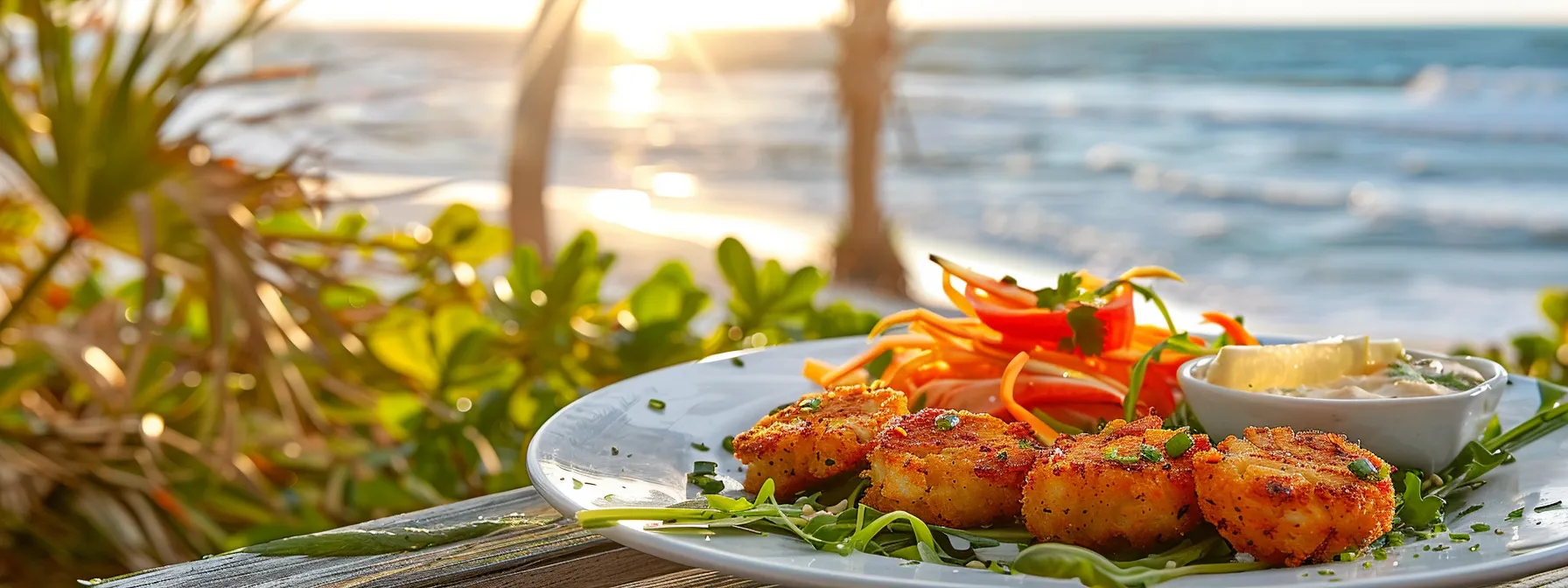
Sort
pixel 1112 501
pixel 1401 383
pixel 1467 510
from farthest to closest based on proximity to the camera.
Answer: pixel 1401 383
pixel 1467 510
pixel 1112 501

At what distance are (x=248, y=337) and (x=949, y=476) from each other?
1811 mm

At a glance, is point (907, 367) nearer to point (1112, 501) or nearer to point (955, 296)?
point (955, 296)

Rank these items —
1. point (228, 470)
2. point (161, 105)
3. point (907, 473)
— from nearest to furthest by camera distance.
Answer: point (907, 473) → point (228, 470) → point (161, 105)

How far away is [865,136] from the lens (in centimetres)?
885

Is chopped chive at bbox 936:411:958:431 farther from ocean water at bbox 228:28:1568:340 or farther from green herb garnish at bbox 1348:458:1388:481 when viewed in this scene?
ocean water at bbox 228:28:1568:340

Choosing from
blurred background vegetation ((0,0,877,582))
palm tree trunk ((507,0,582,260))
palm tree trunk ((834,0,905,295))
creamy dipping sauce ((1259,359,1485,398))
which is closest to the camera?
creamy dipping sauce ((1259,359,1485,398))

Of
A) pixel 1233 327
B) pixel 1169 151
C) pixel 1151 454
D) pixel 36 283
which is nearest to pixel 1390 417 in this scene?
pixel 1233 327

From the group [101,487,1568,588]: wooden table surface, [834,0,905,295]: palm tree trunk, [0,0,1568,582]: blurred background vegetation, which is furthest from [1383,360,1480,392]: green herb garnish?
[834,0,905,295]: palm tree trunk

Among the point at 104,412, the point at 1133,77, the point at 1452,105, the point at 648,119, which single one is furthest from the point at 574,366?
the point at 1133,77

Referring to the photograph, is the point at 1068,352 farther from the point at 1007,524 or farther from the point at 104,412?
the point at 104,412

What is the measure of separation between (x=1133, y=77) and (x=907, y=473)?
3130cm

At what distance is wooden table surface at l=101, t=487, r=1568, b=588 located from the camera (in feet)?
4.01

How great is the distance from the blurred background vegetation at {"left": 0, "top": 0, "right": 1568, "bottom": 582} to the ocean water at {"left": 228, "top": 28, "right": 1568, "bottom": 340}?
25 cm

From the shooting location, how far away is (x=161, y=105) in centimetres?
270
